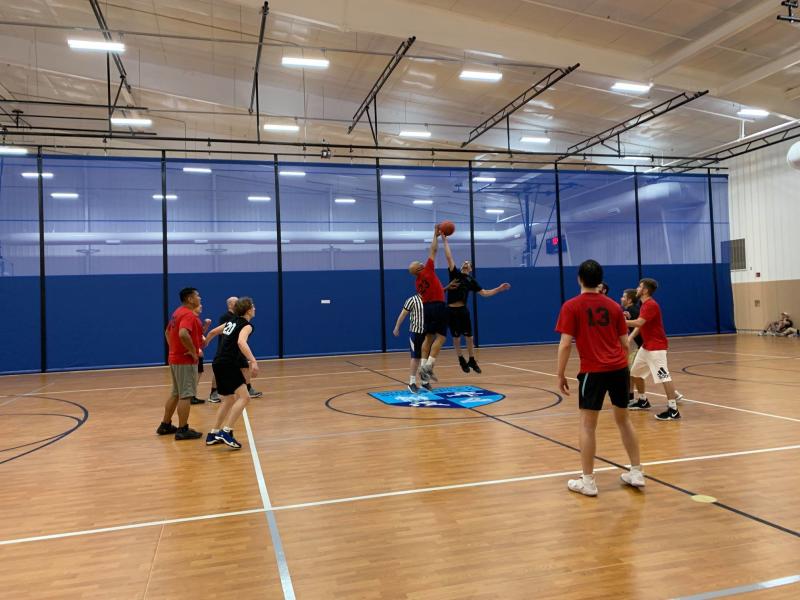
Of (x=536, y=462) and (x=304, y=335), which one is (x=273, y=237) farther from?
(x=536, y=462)

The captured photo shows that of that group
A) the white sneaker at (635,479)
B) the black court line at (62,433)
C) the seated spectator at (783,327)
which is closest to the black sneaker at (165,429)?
the black court line at (62,433)

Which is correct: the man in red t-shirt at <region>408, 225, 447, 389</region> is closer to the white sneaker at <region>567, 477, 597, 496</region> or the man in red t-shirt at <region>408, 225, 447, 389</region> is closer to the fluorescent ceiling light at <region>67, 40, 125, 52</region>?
the white sneaker at <region>567, 477, 597, 496</region>

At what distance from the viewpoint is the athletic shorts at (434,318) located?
8055 millimetres

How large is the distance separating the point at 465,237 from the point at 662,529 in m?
14.0

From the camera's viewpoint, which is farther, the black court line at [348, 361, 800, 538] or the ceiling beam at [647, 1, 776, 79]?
the ceiling beam at [647, 1, 776, 79]

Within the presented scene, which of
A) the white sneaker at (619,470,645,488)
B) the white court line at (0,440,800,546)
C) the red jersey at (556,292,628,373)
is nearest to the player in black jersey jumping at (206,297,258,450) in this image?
the white court line at (0,440,800,546)

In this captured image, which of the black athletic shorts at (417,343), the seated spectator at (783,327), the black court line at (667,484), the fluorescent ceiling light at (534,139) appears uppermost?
the fluorescent ceiling light at (534,139)

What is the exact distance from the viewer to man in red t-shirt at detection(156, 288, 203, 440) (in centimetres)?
603

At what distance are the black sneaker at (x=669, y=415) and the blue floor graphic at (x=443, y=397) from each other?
213 cm

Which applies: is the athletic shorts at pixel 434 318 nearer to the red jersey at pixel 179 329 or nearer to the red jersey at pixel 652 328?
the red jersey at pixel 652 328

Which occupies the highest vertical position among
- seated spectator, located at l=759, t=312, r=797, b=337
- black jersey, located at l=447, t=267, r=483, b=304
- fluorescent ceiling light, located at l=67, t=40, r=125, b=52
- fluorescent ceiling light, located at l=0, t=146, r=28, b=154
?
fluorescent ceiling light, located at l=67, t=40, r=125, b=52

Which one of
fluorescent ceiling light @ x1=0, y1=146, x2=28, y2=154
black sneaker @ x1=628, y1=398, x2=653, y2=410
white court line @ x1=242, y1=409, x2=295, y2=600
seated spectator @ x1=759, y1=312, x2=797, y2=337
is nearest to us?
white court line @ x1=242, y1=409, x2=295, y2=600

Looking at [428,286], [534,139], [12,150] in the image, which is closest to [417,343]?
[428,286]

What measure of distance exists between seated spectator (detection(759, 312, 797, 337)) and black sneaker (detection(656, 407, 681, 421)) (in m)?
14.2
